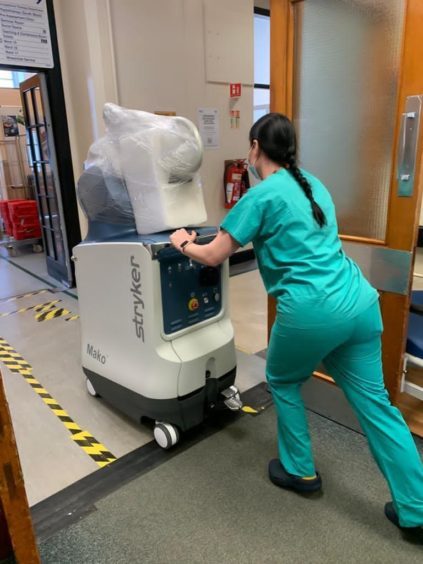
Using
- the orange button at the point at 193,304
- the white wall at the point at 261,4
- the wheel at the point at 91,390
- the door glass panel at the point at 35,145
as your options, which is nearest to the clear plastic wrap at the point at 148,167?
the orange button at the point at 193,304

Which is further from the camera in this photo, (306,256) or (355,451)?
(355,451)

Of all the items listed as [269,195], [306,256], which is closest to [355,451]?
[306,256]

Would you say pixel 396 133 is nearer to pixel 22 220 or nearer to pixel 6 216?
pixel 22 220

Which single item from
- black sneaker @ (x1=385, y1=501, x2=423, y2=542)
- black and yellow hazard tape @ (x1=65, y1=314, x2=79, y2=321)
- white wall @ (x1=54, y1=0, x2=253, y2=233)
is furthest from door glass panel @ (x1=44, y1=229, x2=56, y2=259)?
black sneaker @ (x1=385, y1=501, x2=423, y2=542)

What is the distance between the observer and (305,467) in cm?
161

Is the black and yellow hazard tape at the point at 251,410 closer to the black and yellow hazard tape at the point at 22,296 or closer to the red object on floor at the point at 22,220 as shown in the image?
the black and yellow hazard tape at the point at 22,296

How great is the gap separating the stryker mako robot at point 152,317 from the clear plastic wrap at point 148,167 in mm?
12

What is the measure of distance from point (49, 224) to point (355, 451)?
3.88 metres

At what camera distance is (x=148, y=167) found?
5.79 feet

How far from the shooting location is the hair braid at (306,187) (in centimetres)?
135

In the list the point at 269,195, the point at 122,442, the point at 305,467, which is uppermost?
the point at 269,195

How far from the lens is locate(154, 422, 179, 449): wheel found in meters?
1.87

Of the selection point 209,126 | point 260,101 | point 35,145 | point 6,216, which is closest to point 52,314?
point 35,145

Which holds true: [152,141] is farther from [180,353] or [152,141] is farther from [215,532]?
[215,532]
